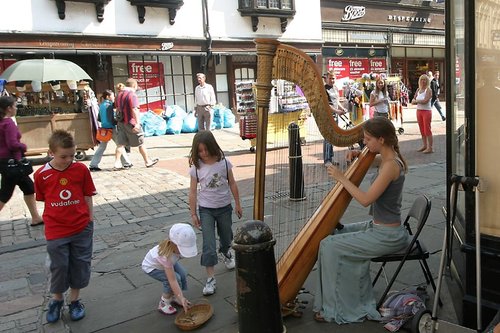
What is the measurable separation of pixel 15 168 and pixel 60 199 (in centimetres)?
264

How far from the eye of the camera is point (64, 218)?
3418 millimetres

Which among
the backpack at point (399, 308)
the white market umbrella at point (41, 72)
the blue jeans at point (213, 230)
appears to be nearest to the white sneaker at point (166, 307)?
the blue jeans at point (213, 230)

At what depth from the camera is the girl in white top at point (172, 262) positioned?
323 cm

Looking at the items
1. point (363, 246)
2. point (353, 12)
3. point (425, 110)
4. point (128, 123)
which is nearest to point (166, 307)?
point (363, 246)

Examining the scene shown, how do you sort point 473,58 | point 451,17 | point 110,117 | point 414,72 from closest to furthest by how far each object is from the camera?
point 473,58, point 451,17, point 110,117, point 414,72

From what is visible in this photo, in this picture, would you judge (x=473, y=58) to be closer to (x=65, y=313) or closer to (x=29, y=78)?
(x=65, y=313)

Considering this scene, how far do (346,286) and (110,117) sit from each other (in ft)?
25.6

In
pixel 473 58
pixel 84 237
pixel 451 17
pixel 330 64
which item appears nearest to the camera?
pixel 473 58

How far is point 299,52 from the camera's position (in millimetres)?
2834

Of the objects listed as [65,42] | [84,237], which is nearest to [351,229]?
[84,237]

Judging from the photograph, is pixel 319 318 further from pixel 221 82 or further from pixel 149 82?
pixel 221 82

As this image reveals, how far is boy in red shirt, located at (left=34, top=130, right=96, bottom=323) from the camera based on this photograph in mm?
3395

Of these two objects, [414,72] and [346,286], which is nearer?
[346,286]

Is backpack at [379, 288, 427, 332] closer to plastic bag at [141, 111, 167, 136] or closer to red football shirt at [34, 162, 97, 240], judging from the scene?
red football shirt at [34, 162, 97, 240]
